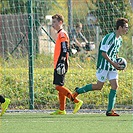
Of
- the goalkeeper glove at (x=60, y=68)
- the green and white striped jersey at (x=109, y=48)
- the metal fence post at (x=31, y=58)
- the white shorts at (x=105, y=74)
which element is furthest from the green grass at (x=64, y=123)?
the metal fence post at (x=31, y=58)

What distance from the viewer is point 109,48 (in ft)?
39.9

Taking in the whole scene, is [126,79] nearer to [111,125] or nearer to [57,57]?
[57,57]

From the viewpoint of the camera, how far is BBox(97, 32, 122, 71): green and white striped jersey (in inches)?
478

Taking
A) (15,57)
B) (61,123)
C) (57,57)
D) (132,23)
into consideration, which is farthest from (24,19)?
(61,123)

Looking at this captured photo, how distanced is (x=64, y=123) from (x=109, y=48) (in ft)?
6.18

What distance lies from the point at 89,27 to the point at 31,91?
7.05ft

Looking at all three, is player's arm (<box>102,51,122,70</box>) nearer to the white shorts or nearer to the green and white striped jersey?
the green and white striped jersey

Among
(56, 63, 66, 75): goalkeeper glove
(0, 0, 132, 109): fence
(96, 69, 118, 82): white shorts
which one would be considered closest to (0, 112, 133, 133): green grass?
(96, 69, 118, 82): white shorts

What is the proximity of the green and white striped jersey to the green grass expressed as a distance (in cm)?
88

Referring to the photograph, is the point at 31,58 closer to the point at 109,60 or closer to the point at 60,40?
the point at 60,40

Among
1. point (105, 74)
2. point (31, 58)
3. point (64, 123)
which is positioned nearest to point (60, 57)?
point (105, 74)

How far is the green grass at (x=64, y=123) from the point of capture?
9.78 meters

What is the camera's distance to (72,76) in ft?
48.9

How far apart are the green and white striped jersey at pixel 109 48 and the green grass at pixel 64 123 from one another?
88 cm
